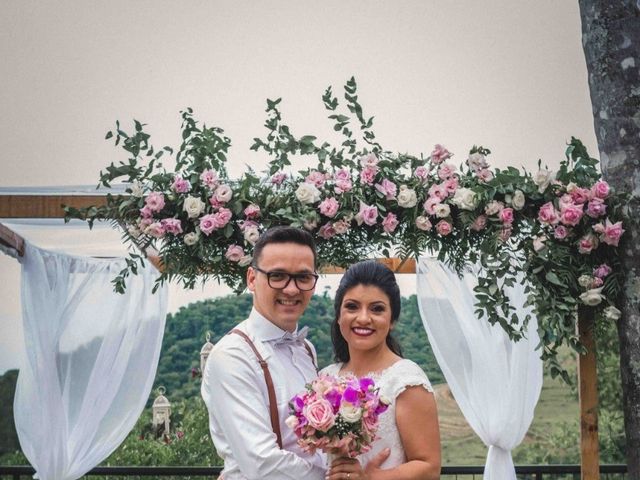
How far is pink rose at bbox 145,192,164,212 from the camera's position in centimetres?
476

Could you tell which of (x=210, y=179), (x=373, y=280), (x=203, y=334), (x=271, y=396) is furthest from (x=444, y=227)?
(x=203, y=334)

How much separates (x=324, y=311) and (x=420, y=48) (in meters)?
2.86

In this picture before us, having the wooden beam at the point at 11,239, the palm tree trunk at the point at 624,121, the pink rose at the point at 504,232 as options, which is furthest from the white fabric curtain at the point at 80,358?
the palm tree trunk at the point at 624,121

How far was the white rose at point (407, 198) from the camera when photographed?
471 cm

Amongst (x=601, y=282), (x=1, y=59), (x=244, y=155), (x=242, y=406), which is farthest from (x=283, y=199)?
(x=1, y=59)

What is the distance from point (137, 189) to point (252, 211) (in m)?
0.68

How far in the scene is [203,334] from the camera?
9.13 meters

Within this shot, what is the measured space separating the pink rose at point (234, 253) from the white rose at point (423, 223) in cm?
99

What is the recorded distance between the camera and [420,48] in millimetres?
7863

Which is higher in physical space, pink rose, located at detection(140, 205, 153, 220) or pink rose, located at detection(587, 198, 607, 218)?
pink rose, located at detection(140, 205, 153, 220)

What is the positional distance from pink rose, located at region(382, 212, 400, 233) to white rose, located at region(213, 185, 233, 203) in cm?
86

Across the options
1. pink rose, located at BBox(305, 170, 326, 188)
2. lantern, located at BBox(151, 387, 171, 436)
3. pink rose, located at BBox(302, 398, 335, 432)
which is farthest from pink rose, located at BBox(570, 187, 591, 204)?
lantern, located at BBox(151, 387, 171, 436)

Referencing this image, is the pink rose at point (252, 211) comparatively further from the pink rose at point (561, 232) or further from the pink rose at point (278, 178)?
the pink rose at point (561, 232)

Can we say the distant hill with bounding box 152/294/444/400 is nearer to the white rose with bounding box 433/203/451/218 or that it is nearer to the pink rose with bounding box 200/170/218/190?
the pink rose with bounding box 200/170/218/190
